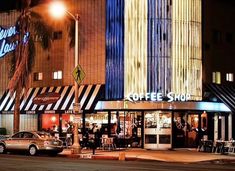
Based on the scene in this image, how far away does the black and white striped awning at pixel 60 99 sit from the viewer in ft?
130

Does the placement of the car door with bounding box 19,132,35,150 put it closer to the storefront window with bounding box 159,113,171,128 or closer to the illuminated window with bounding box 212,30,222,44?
the storefront window with bounding box 159,113,171,128

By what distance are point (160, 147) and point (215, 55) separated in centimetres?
844

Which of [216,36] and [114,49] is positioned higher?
[216,36]

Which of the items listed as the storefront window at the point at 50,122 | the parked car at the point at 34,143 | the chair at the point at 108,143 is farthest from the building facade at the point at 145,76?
the parked car at the point at 34,143

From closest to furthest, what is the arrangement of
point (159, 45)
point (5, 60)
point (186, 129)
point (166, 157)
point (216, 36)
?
point (166, 157) < point (159, 45) < point (186, 129) < point (216, 36) < point (5, 60)

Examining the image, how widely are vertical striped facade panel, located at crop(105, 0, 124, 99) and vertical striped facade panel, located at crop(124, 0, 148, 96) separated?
392 mm

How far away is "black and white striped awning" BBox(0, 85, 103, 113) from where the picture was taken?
39.6m

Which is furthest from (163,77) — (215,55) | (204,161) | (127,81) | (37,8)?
(37,8)

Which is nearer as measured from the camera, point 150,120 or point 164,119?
point 164,119

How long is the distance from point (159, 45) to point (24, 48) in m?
→ 9.80

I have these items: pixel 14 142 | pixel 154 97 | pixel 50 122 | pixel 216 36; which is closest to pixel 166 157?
pixel 154 97

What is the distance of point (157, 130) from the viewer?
3812 centimetres

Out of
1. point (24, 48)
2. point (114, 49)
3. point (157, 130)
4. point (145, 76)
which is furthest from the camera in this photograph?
point (24, 48)

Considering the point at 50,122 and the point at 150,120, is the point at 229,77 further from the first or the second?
the point at 50,122
